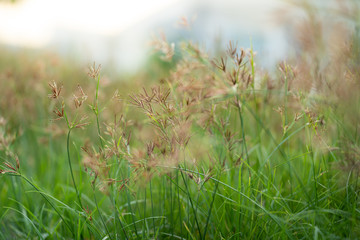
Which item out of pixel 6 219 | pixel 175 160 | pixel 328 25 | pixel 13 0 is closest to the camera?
pixel 175 160

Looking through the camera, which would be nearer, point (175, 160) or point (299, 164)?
point (175, 160)

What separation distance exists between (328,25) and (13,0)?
11.9ft

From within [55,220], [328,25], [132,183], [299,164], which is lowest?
[55,220]

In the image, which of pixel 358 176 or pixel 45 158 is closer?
pixel 358 176

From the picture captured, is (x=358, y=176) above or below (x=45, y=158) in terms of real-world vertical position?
above

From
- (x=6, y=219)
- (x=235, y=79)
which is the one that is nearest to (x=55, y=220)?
(x=6, y=219)

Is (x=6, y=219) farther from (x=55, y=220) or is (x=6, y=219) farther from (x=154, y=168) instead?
(x=154, y=168)

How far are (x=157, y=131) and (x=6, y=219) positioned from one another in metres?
1.30

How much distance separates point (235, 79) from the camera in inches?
49.5

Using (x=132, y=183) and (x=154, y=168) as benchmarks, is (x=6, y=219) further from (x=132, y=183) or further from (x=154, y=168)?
(x=154, y=168)

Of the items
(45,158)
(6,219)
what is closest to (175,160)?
(6,219)

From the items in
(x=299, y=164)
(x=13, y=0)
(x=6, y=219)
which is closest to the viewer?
(x=6, y=219)

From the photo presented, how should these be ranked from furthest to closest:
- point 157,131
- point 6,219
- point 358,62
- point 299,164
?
point 299,164
point 6,219
point 358,62
point 157,131

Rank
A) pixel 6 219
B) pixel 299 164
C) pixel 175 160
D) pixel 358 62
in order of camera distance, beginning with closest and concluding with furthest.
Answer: pixel 175 160 → pixel 358 62 → pixel 6 219 → pixel 299 164
